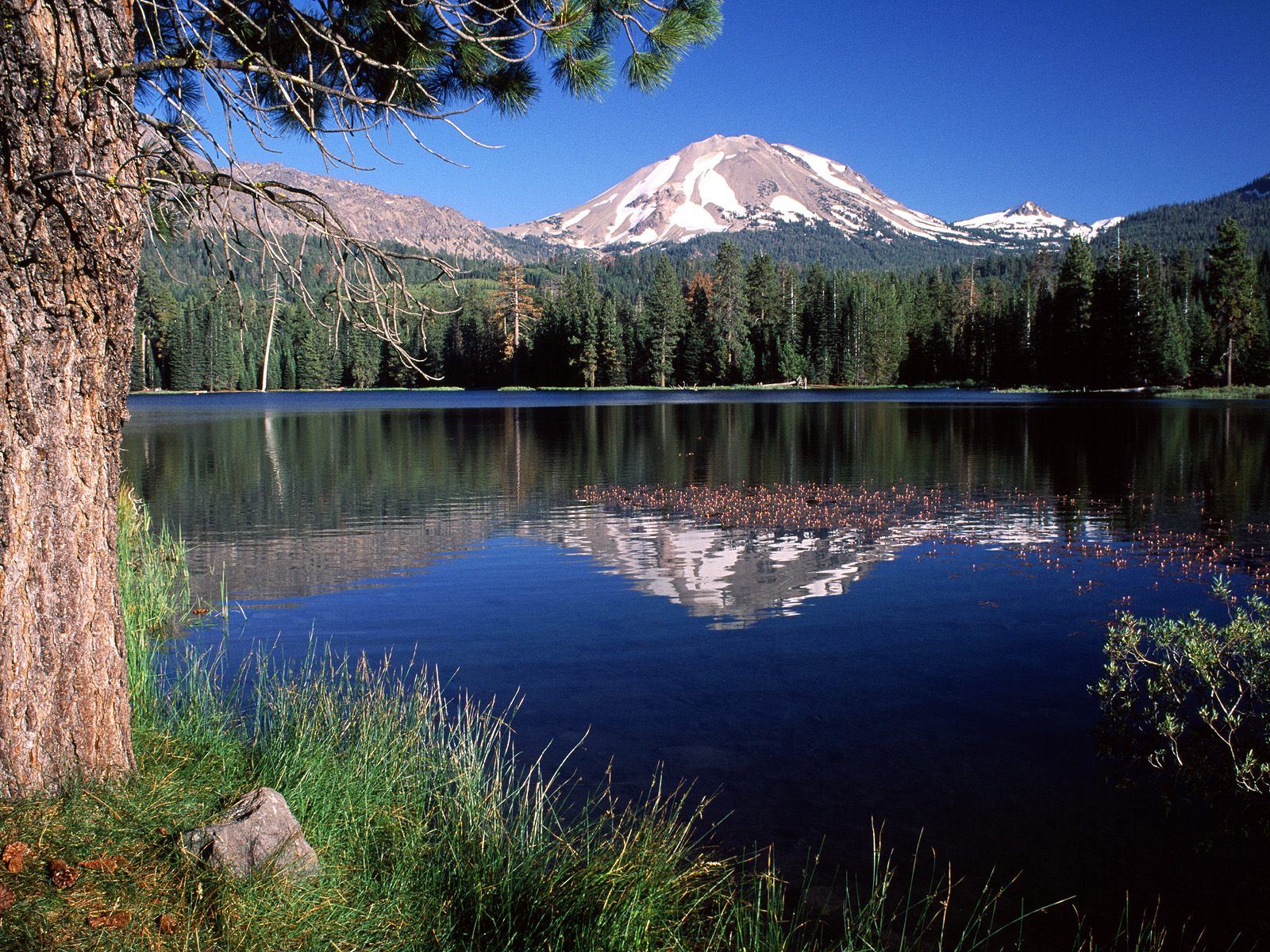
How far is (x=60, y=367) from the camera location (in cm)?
414

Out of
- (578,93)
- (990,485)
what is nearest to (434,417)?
(990,485)

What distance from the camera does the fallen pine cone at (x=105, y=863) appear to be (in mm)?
3680

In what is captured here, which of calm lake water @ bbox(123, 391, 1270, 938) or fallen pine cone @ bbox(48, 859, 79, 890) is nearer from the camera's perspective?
fallen pine cone @ bbox(48, 859, 79, 890)

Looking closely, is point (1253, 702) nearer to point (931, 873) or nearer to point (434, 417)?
point (931, 873)

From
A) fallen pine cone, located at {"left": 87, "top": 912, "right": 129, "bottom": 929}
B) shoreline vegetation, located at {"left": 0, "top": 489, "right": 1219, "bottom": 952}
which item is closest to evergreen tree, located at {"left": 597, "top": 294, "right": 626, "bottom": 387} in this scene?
shoreline vegetation, located at {"left": 0, "top": 489, "right": 1219, "bottom": 952}

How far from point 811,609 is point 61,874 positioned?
9.39m

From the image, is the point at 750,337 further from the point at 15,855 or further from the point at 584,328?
the point at 15,855

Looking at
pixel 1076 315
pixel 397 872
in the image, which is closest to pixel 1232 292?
pixel 1076 315

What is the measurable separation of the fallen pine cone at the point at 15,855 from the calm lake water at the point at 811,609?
3896 millimetres

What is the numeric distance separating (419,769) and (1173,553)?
1417cm

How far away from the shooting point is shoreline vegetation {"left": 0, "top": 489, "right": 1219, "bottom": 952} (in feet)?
11.9

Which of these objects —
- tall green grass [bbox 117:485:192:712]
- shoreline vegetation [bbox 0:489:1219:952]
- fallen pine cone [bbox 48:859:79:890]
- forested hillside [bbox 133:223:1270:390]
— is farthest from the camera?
forested hillside [bbox 133:223:1270:390]

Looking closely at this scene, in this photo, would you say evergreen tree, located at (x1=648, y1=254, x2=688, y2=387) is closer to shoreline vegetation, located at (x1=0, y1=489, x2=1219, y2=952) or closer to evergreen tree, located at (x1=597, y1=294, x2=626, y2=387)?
evergreen tree, located at (x1=597, y1=294, x2=626, y2=387)

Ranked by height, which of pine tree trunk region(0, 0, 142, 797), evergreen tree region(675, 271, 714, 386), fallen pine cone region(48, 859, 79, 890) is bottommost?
fallen pine cone region(48, 859, 79, 890)
